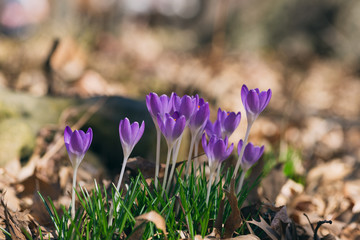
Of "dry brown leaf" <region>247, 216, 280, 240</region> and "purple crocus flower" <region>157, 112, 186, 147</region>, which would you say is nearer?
"purple crocus flower" <region>157, 112, 186, 147</region>

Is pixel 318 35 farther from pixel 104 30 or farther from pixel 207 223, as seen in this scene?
pixel 207 223

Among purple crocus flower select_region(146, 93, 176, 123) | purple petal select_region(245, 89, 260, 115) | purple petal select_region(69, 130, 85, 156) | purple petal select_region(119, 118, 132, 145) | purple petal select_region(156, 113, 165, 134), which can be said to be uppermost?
Result: purple petal select_region(245, 89, 260, 115)

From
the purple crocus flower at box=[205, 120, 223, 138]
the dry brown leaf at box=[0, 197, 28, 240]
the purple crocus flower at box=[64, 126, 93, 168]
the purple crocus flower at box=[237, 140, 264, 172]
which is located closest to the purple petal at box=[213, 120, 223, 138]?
the purple crocus flower at box=[205, 120, 223, 138]

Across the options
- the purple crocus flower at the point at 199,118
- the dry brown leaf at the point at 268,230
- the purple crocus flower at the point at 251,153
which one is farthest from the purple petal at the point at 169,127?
the dry brown leaf at the point at 268,230

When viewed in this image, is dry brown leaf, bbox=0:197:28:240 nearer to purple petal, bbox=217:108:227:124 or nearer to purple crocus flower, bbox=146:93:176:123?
purple crocus flower, bbox=146:93:176:123

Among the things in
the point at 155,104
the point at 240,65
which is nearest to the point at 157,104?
the point at 155,104

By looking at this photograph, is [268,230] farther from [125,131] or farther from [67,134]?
[67,134]
